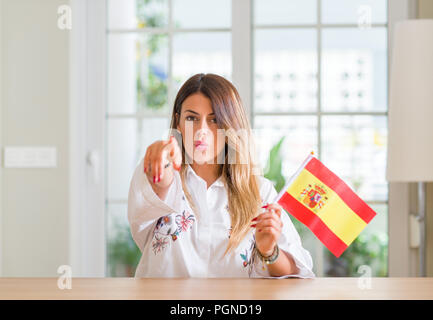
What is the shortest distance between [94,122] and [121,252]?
0.55 metres

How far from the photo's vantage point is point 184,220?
1063mm

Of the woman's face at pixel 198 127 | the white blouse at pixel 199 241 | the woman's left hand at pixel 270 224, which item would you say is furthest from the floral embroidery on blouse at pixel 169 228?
the woman's left hand at pixel 270 224

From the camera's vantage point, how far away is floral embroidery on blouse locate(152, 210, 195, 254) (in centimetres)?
105

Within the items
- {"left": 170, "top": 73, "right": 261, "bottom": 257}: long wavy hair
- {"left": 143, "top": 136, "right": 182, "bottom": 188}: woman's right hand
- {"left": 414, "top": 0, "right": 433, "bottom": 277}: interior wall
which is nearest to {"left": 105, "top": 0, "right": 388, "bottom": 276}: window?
{"left": 414, "top": 0, "right": 433, "bottom": 277}: interior wall

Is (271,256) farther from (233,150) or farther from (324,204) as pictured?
(233,150)

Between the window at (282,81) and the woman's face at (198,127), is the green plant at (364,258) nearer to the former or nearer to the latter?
the window at (282,81)

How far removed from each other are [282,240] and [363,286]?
269 mm

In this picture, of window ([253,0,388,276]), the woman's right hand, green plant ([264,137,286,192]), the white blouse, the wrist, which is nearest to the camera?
the woman's right hand

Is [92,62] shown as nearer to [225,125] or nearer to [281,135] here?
[281,135]

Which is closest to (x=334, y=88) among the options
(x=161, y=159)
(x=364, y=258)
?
(x=364, y=258)

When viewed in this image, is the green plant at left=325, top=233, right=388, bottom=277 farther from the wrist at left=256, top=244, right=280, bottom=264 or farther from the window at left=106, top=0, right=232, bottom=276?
the wrist at left=256, top=244, right=280, bottom=264

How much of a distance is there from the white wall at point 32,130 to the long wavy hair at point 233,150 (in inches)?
43.2

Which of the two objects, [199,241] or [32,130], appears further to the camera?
[32,130]

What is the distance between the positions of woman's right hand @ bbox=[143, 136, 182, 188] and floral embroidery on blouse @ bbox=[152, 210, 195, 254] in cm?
30
